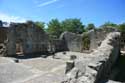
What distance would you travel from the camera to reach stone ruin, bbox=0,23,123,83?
25.0 ft

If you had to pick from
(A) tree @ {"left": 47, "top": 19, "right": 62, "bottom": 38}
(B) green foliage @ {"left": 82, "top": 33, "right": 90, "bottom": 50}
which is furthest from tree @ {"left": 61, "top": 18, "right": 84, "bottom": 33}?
(B) green foliage @ {"left": 82, "top": 33, "right": 90, "bottom": 50}

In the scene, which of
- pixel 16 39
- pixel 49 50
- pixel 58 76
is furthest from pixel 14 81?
pixel 49 50

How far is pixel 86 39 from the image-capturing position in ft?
87.7

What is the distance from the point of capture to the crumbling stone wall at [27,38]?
19312mm

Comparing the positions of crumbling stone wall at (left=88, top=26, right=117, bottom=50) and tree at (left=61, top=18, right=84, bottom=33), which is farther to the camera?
tree at (left=61, top=18, right=84, bottom=33)

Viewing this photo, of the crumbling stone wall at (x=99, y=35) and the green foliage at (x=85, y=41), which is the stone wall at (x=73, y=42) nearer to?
the green foliage at (x=85, y=41)

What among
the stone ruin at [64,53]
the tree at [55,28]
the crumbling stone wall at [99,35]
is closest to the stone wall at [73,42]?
the stone ruin at [64,53]

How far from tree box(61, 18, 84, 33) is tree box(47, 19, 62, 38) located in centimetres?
247

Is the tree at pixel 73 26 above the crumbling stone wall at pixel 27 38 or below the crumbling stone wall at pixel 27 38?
above

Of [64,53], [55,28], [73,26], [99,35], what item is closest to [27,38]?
[64,53]

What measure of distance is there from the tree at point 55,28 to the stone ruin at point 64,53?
2471 centimetres

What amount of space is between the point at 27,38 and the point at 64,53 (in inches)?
221

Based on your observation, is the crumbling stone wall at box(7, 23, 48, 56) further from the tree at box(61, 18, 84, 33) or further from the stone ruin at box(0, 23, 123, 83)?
the tree at box(61, 18, 84, 33)

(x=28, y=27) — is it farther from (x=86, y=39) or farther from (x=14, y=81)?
(x=14, y=81)
